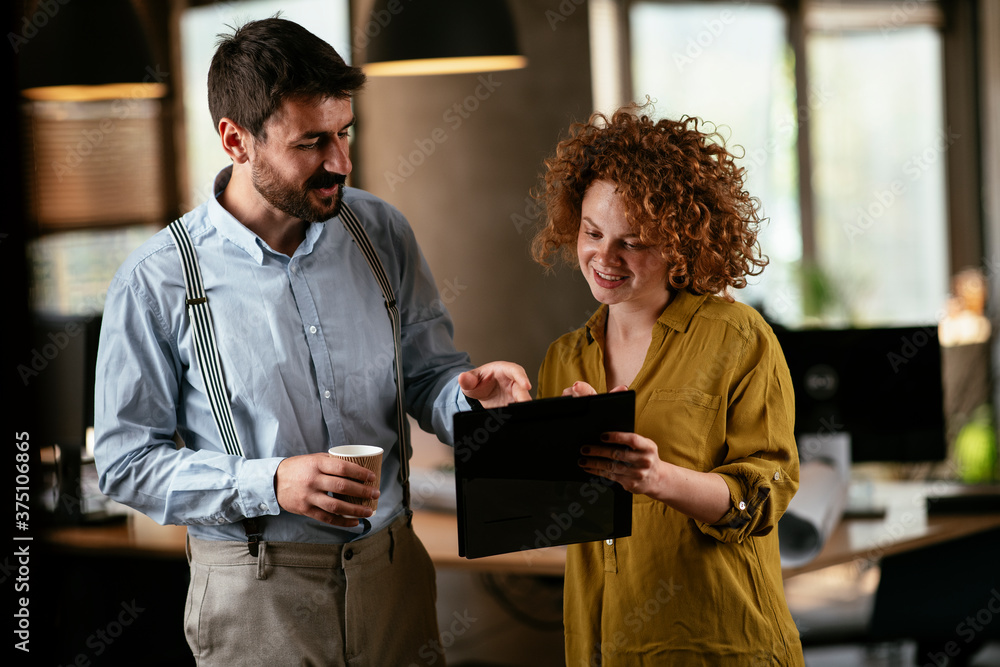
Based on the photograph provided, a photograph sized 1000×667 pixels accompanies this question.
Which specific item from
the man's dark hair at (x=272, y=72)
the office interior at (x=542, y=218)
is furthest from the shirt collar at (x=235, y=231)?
the office interior at (x=542, y=218)

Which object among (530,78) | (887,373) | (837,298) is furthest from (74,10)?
(837,298)

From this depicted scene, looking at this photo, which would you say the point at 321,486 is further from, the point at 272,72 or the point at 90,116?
the point at 90,116

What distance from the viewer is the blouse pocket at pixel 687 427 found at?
1.52 meters

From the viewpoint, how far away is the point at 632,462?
139 centimetres

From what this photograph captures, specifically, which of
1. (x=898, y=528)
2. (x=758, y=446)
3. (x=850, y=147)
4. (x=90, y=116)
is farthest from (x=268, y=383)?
(x=850, y=147)

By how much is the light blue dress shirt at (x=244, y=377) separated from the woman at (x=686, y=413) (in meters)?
0.40

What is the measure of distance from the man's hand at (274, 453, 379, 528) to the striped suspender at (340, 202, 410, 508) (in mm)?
287

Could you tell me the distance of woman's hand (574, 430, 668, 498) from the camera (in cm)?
138

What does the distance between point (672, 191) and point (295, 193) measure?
683mm

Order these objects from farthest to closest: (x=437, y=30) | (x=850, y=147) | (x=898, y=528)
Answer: (x=850, y=147)
(x=898, y=528)
(x=437, y=30)

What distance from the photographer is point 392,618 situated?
1.70m

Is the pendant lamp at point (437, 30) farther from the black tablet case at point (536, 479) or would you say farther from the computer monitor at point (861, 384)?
the black tablet case at point (536, 479)

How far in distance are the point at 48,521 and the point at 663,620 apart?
226cm

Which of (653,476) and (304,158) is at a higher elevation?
(304,158)
